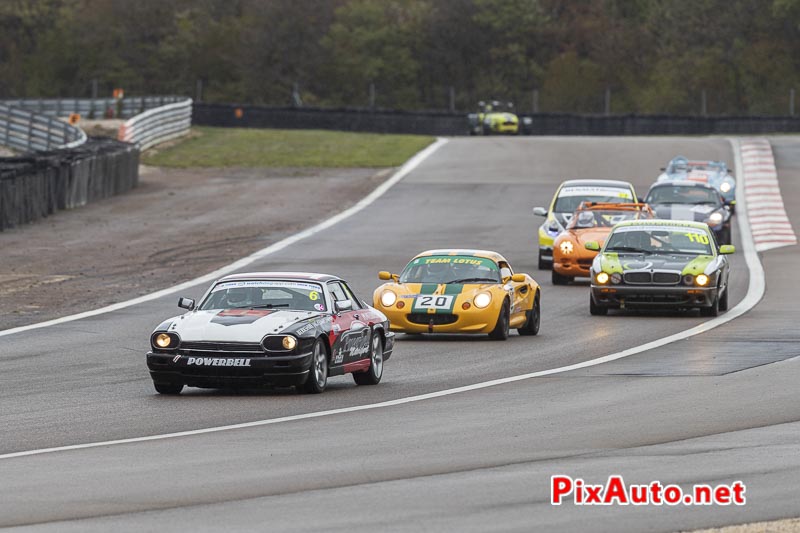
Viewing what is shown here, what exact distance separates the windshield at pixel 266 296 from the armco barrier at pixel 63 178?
19.6 meters

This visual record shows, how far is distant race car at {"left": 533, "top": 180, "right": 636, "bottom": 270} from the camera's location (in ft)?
97.4

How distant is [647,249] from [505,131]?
47.8 metres

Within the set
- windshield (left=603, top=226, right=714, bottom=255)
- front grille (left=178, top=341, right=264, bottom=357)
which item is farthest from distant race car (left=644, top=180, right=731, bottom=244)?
front grille (left=178, top=341, right=264, bottom=357)

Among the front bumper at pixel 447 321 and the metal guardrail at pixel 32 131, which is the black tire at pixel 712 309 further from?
the metal guardrail at pixel 32 131

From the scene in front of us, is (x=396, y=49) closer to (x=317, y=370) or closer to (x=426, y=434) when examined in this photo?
(x=317, y=370)

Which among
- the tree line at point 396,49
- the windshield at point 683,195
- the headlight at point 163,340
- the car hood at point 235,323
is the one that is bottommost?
the windshield at point 683,195

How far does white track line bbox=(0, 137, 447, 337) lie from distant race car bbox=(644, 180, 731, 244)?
7790 mm

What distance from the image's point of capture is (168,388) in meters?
14.7

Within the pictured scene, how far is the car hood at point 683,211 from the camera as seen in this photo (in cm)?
3281

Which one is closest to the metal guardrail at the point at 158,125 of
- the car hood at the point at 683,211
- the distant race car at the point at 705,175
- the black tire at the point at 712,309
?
the distant race car at the point at 705,175

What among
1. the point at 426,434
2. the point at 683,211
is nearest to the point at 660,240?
the point at 683,211

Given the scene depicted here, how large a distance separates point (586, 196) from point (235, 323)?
57.8 ft

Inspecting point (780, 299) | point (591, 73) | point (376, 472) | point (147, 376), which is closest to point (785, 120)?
point (591, 73)

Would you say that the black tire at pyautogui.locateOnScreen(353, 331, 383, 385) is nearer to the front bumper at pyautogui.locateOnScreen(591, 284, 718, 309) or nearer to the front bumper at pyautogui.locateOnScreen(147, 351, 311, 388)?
the front bumper at pyautogui.locateOnScreen(147, 351, 311, 388)
